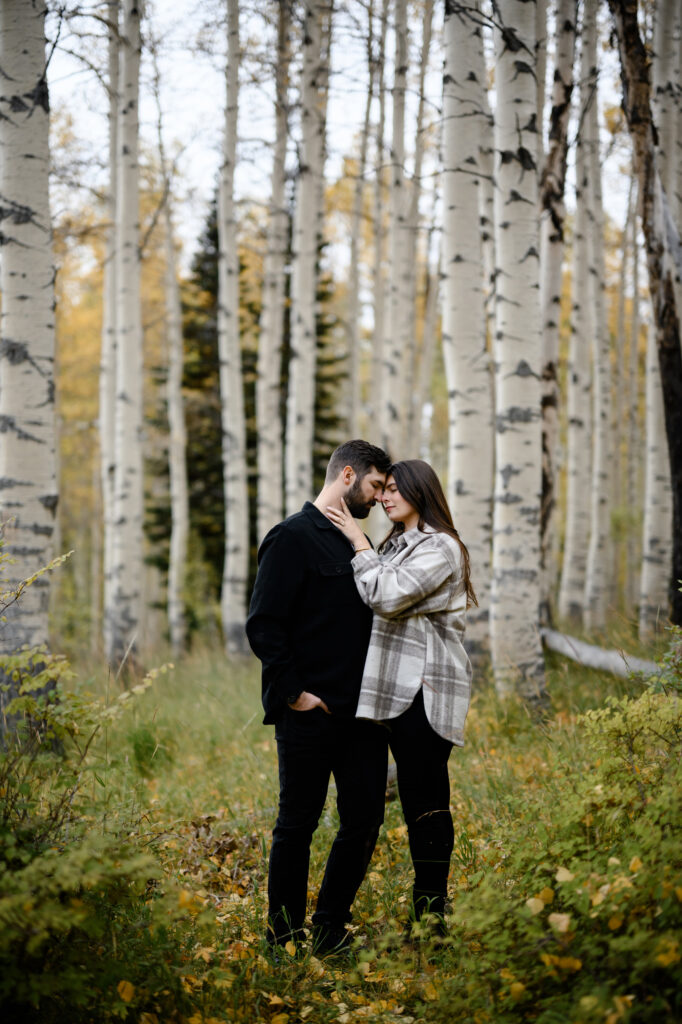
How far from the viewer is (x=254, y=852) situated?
12.4 feet

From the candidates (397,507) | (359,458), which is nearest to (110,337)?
(359,458)

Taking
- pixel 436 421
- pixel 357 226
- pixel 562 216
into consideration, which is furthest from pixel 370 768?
pixel 436 421

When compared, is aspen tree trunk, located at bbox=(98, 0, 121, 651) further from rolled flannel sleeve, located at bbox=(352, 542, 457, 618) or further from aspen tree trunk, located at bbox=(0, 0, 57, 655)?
rolled flannel sleeve, located at bbox=(352, 542, 457, 618)

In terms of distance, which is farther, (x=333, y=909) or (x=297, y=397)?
(x=297, y=397)

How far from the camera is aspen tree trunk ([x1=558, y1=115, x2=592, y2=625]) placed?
9719 mm

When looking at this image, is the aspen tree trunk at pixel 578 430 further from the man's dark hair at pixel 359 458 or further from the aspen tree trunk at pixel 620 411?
the man's dark hair at pixel 359 458

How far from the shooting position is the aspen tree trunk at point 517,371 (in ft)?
16.9

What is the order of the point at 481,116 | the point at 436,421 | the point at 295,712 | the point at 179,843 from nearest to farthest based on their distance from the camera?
1. the point at 295,712
2. the point at 179,843
3. the point at 481,116
4. the point at 436,421

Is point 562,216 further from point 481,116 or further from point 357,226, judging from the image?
point 357,226

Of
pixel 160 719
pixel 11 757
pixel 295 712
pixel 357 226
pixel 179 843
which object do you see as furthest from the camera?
pixel 357 226

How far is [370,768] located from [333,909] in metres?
0.59

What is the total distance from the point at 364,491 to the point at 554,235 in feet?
18.0

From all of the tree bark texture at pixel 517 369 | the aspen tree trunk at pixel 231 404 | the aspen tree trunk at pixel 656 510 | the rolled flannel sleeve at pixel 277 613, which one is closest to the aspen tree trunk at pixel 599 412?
the aspen tree trunk at pixel 656 510

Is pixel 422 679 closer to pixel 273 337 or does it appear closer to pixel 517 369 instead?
pixel 517 369
